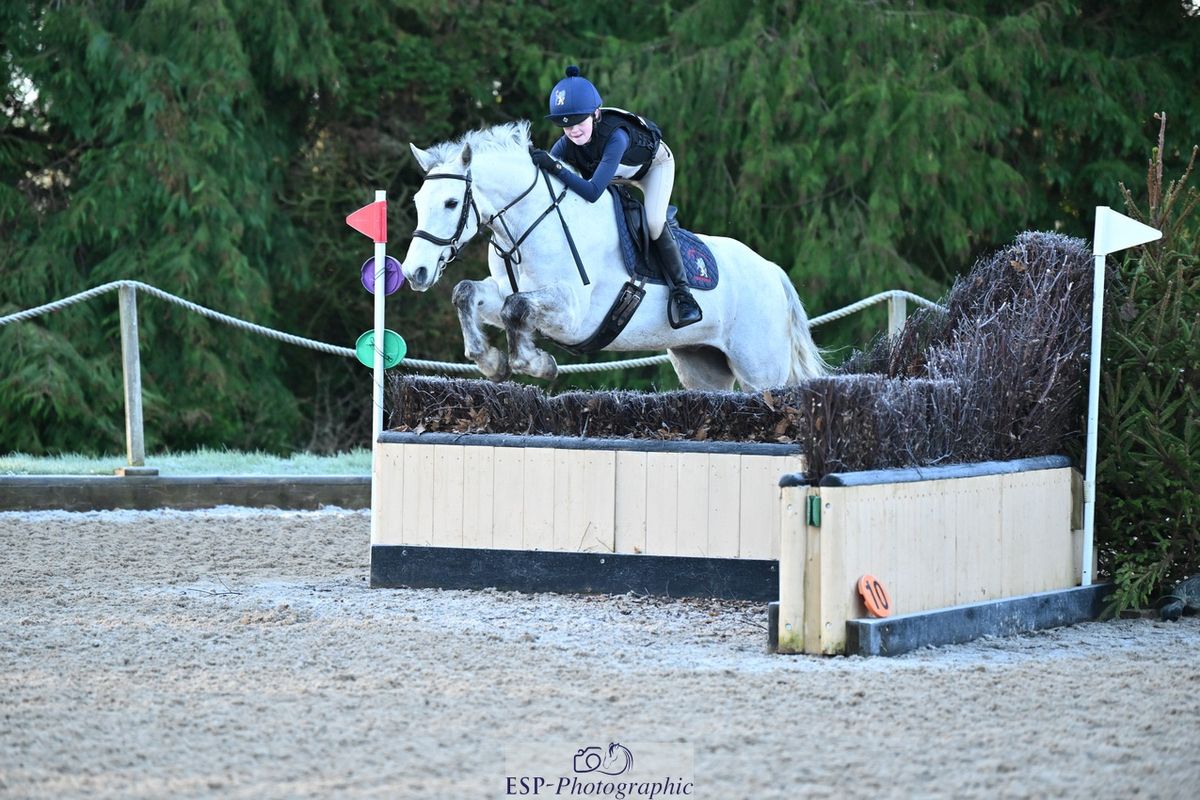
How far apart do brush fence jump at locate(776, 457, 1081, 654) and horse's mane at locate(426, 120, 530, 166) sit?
241 centimetres

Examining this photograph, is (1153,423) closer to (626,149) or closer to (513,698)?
(626,149)

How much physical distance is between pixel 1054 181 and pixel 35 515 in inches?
424

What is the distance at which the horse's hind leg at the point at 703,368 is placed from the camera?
Result: 795cm

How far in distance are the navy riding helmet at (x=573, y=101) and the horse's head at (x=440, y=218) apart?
16.9 inches

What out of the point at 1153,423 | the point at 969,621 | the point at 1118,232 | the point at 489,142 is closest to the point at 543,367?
the point at 489,142

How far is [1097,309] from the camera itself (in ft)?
19.1

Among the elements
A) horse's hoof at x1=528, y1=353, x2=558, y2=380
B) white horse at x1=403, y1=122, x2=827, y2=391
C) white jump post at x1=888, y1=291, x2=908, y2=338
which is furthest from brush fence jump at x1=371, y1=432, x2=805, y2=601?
white jump post at x1=888, y1=291, x2=908, y2=338

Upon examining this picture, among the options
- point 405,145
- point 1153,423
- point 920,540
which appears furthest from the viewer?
point 405,145

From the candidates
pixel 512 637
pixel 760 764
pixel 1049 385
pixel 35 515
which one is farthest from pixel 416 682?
pixel 35 515

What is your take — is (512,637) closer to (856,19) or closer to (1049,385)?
(1049,385)

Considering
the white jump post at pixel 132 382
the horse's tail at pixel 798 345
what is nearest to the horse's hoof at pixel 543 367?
the horse's tail at pixel 798 345

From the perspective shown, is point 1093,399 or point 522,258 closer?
point 1093,399

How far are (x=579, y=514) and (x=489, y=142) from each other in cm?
171

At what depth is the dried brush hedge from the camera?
5145 mm
